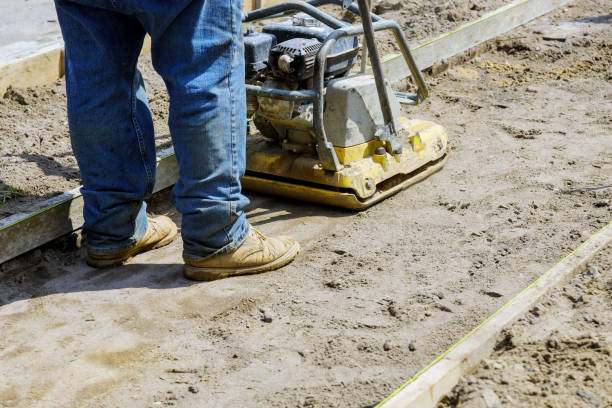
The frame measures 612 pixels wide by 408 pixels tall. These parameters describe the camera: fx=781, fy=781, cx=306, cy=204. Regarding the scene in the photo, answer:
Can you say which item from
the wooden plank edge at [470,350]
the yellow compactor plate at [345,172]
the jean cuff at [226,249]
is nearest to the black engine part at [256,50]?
the yellow compactor plate at [345,172]

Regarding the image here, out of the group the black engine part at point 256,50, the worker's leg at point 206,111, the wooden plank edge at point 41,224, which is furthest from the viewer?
the black engine part at point 256,50

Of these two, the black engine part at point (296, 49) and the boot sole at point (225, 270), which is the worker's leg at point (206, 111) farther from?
the black engine part at point (296, 49)

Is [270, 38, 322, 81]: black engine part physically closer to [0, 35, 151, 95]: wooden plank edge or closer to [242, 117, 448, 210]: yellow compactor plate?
[242, 117, 448, 210]: yellow compactor plate

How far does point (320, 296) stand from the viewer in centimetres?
306

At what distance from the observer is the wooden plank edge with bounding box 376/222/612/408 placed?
2170 millimetres

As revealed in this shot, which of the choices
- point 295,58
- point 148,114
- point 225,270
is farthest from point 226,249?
point 295,58

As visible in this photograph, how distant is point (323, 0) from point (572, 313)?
82.3 inches

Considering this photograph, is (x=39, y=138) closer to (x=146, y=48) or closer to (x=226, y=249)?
(x=146, y=48)

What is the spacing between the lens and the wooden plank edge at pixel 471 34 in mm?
5613

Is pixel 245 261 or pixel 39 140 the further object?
pixel 39 140

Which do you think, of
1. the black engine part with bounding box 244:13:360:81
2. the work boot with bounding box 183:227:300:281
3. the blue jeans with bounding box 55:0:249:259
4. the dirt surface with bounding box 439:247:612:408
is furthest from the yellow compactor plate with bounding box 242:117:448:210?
the dirt surface with bounding box 439:247:612:408

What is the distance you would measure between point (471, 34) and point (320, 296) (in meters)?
3.94

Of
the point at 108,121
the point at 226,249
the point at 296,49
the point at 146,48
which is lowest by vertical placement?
the point at 226,249

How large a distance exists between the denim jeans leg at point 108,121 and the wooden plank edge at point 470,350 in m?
1.50
